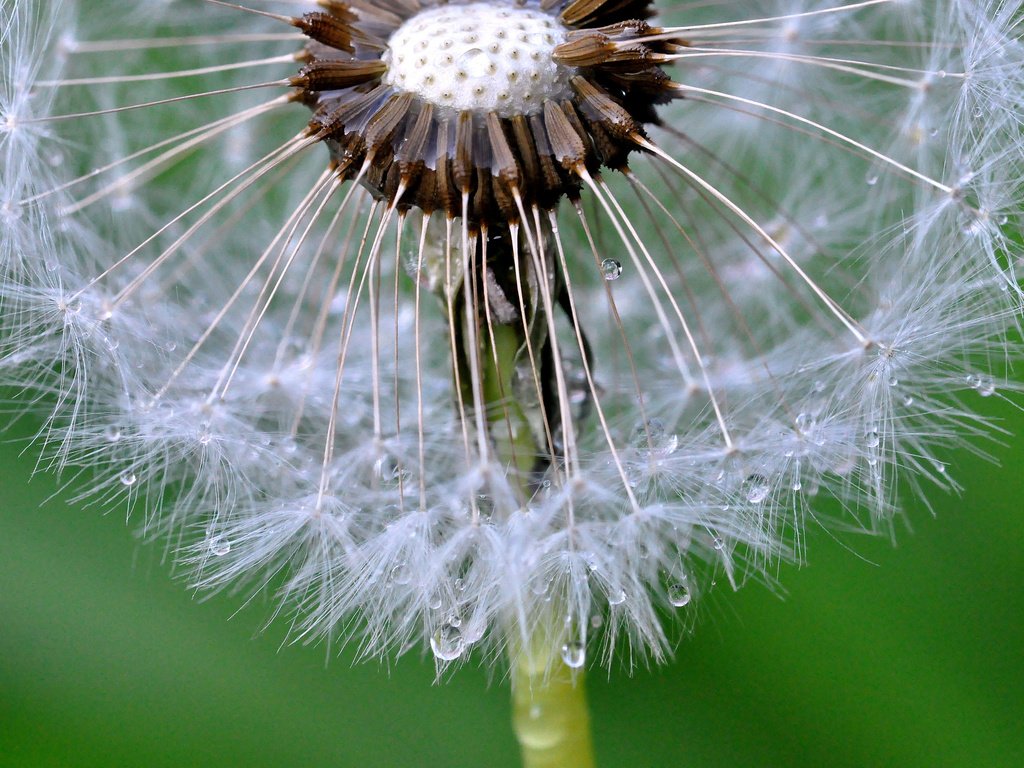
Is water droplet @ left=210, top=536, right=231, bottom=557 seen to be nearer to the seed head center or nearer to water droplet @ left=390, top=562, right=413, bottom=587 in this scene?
water droplet @ left=390, top=562, right=413, bottom=587

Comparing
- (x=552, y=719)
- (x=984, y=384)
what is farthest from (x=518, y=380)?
(x=984, y=384)

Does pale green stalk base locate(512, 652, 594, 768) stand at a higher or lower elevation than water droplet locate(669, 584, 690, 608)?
lower

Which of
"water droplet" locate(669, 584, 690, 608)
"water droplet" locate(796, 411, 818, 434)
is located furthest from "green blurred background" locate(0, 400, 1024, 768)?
"water droplet" locate(669, 584, 690, 608)

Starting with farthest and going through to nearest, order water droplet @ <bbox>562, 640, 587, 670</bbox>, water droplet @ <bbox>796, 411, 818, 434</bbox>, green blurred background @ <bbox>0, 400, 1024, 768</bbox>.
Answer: green blurred background @ <bbox>0, 400, 1024, 768</bbox>
water droplet @ <bbox>796, 411, 818, 434</bbox>
water droplet @ <bbox>562, 640, 587, 670</bbox>

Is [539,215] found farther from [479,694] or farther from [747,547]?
[479,694]

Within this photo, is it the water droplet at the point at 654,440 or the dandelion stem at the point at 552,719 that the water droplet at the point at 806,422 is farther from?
the dandelion stem at the point at 552,719

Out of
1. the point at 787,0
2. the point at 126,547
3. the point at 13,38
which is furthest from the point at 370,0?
the point at 126,547

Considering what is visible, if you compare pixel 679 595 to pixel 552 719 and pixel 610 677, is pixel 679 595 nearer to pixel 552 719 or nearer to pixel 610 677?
pixel 552 719
